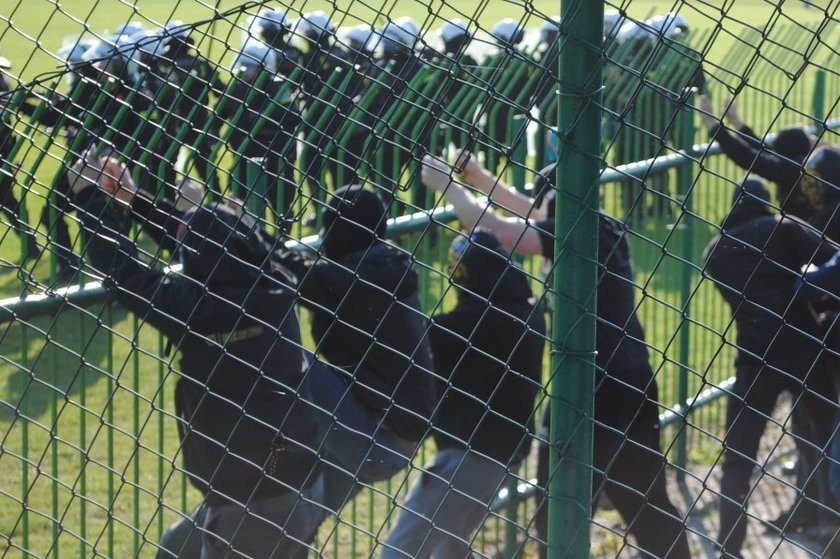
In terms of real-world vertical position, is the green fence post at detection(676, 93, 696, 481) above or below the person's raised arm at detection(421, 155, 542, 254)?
above

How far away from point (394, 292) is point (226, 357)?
86cm

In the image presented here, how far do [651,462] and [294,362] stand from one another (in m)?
1.55

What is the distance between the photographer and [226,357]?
3.65 metres

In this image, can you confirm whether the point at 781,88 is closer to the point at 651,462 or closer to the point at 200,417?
the point at 651,462

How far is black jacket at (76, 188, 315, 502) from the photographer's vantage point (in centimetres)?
356

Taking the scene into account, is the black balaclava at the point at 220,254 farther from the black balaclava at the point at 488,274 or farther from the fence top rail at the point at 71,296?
the black balaclava at the point at 488,274

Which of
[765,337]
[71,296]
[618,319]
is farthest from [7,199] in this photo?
[765,337]

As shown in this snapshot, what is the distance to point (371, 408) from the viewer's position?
4.17 meters

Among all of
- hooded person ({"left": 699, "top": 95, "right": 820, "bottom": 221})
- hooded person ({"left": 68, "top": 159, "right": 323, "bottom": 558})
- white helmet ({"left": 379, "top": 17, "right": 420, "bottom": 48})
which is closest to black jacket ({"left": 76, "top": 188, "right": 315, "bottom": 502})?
hooded person ({"left": 68, "top": 159, "right": 323, "bottom": 558})

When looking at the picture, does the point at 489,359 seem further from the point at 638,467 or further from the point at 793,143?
the point at 793,143

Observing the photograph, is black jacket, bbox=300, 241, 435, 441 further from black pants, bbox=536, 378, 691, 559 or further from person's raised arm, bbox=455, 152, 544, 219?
black pants, bbox=536, 378, 691, 559

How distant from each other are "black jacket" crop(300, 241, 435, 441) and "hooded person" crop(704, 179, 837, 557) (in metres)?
1.19

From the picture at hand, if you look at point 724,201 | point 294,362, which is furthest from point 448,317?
point 724,201

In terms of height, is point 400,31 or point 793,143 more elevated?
point 400,31
